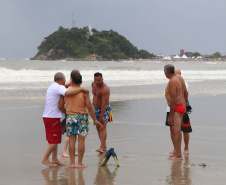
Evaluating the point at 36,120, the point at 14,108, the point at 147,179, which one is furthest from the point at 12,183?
the point at 14,108

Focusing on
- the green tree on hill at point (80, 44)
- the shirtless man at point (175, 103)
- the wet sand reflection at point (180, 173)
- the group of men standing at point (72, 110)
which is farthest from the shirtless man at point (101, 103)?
the green tree on hill at point (80, 44)

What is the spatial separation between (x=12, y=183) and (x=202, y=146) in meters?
3.76

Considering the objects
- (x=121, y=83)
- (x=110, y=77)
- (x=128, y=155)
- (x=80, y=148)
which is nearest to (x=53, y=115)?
(x=80, y=148)

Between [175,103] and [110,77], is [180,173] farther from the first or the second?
[110,77]

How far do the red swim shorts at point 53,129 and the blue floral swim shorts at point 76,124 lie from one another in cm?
18

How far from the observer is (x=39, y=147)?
7.82m

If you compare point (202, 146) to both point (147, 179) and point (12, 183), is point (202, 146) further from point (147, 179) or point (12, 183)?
point (12, 183)

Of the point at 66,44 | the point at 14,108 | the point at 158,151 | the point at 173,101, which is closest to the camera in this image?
the point at 173,101

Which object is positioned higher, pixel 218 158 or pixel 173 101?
pixel 173 101

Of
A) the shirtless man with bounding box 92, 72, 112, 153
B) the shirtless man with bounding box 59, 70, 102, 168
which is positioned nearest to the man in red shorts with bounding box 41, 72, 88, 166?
the shirtless man with bounding box 59, 70, 102, 168

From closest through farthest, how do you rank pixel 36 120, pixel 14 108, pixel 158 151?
pixel 158 151
pixel 36 120
pixel 14 108

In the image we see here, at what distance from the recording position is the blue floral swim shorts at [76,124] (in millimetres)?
6195

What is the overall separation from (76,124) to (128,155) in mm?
1371

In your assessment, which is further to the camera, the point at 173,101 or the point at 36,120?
the point at 36,120
